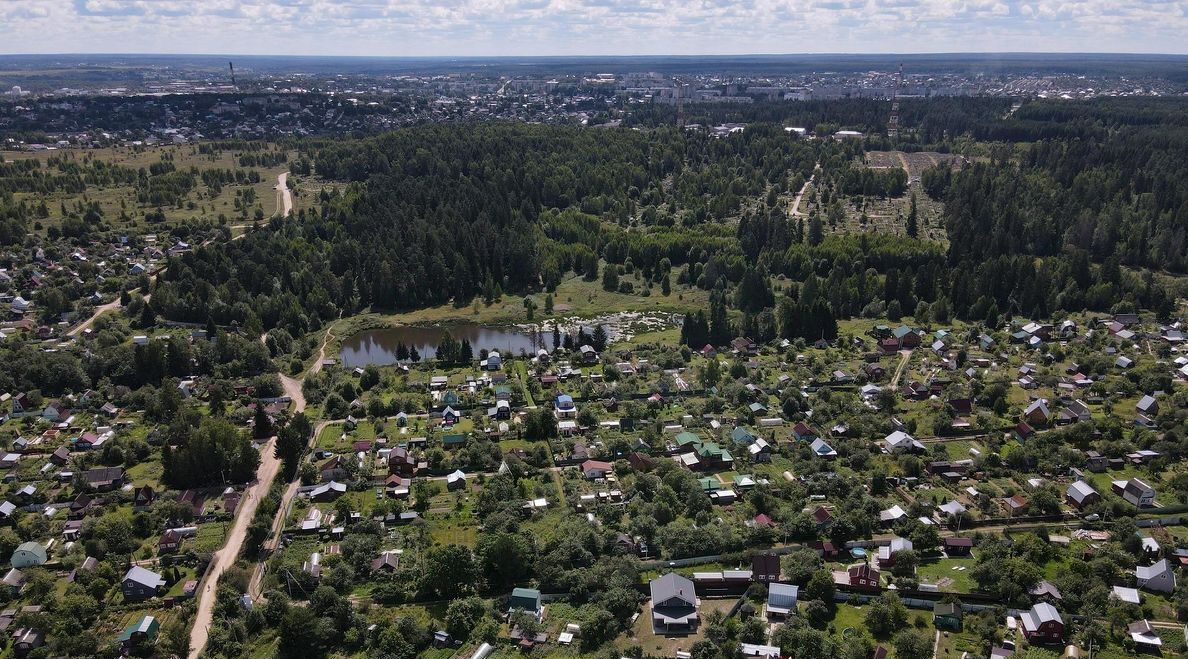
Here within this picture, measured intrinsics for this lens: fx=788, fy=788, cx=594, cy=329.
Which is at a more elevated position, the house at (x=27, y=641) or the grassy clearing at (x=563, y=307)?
the grassy clearing at (x=563, y=307)

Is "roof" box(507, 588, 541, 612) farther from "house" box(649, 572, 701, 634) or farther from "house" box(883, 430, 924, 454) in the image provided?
"house" box(883, 430, 924, 454)

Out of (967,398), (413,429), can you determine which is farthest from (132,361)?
(967,398)

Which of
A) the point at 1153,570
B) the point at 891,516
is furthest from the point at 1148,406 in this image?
the point at 891,516

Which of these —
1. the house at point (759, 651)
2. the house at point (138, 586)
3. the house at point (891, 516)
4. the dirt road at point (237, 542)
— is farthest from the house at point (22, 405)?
the house at point (891, 516)

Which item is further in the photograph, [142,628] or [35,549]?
[35,549]

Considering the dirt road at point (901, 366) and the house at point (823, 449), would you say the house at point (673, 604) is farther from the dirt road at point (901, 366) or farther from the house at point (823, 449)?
the dirt road at point (901, 366)

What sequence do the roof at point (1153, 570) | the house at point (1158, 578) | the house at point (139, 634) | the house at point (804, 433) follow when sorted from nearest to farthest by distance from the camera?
1. the house at point (139, 634)
2. the house at point (1158, 578)
3. the roof at point (1153, 570)
4. the house at point (804, 433)

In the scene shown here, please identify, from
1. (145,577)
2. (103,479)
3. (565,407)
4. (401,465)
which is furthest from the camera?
(565,407)

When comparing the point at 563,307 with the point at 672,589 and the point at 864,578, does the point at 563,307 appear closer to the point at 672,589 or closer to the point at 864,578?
the point at 672,589
